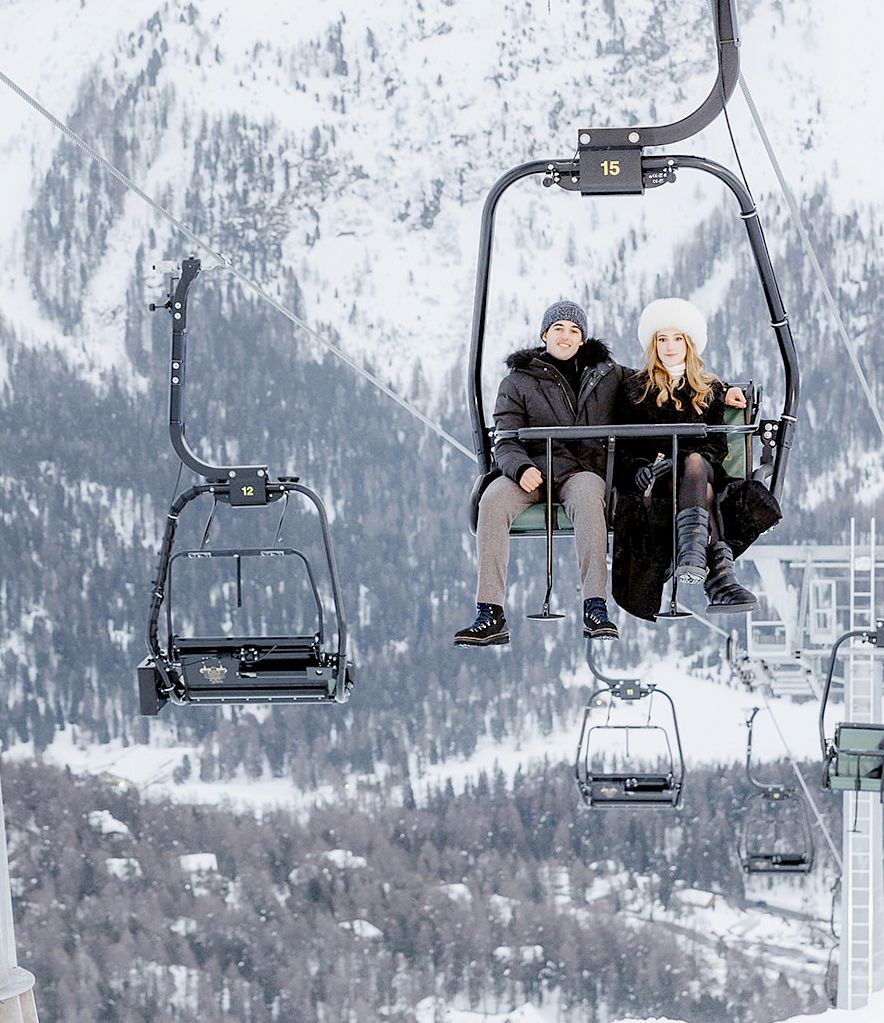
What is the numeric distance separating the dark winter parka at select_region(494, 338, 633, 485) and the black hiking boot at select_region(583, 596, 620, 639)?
402 mm

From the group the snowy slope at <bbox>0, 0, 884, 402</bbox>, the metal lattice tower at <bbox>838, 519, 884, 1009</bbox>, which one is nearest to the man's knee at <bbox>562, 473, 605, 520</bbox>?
the metal lattice tower at <bbox>838, 519, 884, 1009</bbox>

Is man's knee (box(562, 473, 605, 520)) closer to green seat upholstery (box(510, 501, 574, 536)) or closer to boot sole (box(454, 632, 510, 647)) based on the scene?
green seat upholstery (box(510, 501, 574, 536))

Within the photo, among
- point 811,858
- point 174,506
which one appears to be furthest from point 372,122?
point 174,506

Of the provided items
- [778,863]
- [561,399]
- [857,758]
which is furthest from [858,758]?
[561,399]

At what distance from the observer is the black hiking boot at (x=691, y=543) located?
334cm

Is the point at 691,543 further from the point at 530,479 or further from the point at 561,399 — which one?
the point at 561,399

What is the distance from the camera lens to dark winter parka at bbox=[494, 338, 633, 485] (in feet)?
11.9

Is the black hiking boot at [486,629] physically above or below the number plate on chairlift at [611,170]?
below

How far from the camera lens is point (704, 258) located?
887 inches

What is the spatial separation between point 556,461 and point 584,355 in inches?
14.1

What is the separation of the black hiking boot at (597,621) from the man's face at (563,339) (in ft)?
2.38

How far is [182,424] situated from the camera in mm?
4215

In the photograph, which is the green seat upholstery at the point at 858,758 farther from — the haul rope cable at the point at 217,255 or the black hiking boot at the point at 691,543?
the black hiking boot at the point at 691,543

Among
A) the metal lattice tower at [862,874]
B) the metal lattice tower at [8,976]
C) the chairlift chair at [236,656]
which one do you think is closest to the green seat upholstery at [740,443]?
the chairlift chair at [236,656]
